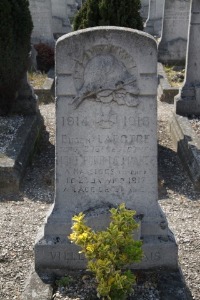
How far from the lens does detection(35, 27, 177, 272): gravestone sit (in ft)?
15.1

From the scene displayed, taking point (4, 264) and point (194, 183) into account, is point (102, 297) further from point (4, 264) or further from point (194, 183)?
point (194, 183)

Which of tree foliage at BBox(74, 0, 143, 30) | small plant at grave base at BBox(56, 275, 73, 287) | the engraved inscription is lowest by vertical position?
small plant at grave base at BBox(56, 275, 73, 287)

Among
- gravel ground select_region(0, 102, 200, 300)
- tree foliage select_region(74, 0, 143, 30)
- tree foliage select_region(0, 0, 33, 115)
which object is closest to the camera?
gravel ground select_region(0, 102, 200, 300)

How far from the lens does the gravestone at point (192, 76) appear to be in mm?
9555

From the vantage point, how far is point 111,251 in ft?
13.5

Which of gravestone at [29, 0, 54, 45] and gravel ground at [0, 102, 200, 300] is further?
gravestone at [29, 0, 54, 45]

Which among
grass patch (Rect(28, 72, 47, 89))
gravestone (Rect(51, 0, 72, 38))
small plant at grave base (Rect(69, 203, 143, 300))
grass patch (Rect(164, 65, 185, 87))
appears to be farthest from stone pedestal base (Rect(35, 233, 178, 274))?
gravestone (Rect(51, 0, 72, 38))

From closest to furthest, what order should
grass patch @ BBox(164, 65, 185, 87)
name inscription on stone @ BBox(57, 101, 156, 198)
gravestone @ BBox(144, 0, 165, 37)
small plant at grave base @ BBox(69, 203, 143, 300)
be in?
small plant at grave base @ BBox(69, 203, 143, 300) → name inscription on stone @ BBox(57, 101, 156, 198) → grass patch @ BBox(164, 65, 185, 87) → gravestone @ BBox(144, 0, 165, 37)

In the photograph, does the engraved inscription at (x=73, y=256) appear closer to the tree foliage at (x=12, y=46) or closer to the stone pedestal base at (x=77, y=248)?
the stone pedestal base at (x=77, y=248)

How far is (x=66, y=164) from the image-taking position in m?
4.91

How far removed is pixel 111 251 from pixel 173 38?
434 inches

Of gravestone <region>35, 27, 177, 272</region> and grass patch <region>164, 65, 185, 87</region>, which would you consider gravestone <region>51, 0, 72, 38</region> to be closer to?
grass patch <region>164, 65, 185, 87</region>

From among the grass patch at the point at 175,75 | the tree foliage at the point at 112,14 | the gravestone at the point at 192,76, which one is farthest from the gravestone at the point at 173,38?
the tree foliage at the point at 112,14

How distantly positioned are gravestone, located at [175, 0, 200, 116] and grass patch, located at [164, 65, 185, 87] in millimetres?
2009
